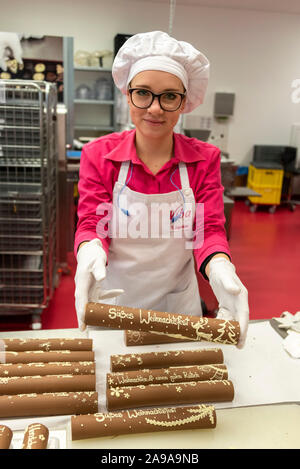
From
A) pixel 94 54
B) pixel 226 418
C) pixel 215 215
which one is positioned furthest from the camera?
pixel 94 54

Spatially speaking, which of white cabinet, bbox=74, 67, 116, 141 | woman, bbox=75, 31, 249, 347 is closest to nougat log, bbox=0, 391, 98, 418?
woman, bbox=75, 31, 249, 347

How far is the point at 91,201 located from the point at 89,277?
353mm

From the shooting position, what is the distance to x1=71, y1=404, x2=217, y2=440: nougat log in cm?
90

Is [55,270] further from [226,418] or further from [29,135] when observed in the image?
[226,418]

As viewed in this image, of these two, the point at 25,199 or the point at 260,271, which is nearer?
the point at 25,199

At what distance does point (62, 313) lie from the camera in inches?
114

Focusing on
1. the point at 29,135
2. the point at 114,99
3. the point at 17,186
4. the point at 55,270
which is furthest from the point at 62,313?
the point at 114,99

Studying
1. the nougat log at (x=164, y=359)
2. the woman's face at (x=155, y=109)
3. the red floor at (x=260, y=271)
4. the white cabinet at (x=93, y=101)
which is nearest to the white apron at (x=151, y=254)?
the woman's face at (x=155, y=109)

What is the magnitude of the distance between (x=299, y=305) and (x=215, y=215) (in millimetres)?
2170

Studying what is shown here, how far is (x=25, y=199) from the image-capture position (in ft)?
8.38

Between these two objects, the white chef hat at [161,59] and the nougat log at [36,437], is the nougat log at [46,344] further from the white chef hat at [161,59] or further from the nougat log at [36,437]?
the white chef hat at [161,59]

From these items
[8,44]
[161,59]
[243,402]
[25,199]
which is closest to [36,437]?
[243,402]

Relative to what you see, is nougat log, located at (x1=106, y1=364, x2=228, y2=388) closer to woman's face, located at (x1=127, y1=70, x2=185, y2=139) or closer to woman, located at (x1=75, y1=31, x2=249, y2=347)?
woman, located at (x1=75, y1=31, x2=249, y2=347)

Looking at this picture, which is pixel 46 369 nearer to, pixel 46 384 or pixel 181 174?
pixel 46 384
